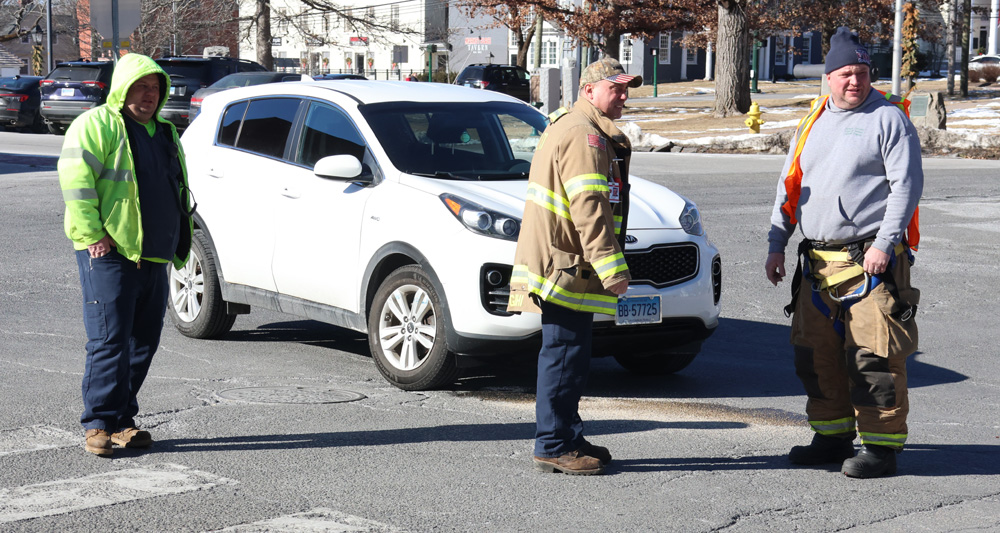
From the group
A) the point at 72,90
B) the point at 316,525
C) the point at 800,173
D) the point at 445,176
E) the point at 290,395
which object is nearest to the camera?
the point at 316,525

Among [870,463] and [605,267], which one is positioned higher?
[605,267]

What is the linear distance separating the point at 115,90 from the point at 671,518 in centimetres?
301

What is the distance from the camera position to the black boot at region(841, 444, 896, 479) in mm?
5219

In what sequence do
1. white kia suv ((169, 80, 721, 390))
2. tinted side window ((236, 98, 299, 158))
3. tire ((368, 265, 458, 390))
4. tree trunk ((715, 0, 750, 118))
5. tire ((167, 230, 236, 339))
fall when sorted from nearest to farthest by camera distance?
white kia suv ((169, 80, 721, 390)) < tire ((368, 265, 458, 390)) < tinted side window ((236, 98, 299, 158)) < tire ((167, 230, 236, 339)) < tree trunk ((715, 0, 750, 118))

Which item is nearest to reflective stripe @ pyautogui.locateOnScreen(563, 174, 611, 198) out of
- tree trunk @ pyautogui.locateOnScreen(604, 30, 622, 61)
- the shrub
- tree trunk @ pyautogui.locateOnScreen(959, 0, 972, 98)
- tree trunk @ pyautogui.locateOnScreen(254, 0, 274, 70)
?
tree trunk @ pyautogui.locateOnScreen(254, 0, 274, 70)

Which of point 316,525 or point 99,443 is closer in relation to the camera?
point 316,525

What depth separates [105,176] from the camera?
5.35 metres

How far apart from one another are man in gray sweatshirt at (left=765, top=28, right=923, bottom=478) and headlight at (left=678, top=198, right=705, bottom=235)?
146 cm

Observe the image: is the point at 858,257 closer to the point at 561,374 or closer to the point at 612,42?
the point at 561,374

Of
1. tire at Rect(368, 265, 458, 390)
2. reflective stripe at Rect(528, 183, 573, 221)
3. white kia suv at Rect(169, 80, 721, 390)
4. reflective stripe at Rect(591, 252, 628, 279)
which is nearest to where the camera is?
reflective stripe at Rect(591, 252, 628, 279)

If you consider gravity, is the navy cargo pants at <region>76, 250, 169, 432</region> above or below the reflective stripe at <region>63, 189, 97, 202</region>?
below

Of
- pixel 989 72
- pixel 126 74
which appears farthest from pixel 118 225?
pixel 989 72

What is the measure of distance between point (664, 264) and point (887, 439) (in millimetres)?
1831

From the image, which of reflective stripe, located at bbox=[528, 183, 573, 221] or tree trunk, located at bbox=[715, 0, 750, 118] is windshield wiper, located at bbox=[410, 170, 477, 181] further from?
tree trunk, located at bbox=[715, 0, 750, 118]
